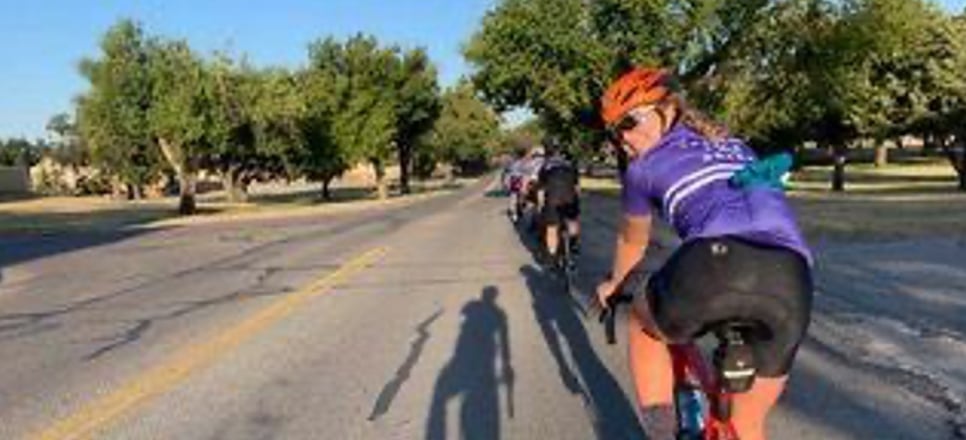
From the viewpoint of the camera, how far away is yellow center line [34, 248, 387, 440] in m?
8.68

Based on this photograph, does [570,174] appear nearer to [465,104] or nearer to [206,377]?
[206,377]

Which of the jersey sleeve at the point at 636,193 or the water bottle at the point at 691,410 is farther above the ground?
the jersey sleeve at the point at 636,193

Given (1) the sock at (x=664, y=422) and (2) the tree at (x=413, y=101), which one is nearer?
(1) the sock at (x=664, y=422)

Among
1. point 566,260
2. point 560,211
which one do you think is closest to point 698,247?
point 566,260

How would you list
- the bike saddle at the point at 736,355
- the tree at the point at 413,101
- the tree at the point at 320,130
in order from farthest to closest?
the tree at the point at 413,101 → the tree at the point at 320,130 → the bike saddle at the point at 736,355

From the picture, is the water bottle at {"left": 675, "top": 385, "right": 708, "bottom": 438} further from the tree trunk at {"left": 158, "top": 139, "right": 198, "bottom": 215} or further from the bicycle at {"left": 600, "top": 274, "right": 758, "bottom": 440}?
the tree trunk at {"left": 158, "top": 139, "right": 198, "bottom": 215}

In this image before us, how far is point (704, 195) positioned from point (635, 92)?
1.57ft

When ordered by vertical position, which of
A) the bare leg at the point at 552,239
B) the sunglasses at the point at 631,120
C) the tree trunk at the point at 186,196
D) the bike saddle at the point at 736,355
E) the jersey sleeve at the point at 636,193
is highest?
the sunglasses at the point at 631,120

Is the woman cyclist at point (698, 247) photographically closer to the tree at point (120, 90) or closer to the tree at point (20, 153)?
the tree at point (120, 90)

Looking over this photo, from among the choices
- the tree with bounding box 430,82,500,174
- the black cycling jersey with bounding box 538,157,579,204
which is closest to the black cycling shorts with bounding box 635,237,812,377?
the black cycling jersey with bounding box 538,157,579,204

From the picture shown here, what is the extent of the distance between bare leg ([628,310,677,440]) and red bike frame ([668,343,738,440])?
0.03 metres

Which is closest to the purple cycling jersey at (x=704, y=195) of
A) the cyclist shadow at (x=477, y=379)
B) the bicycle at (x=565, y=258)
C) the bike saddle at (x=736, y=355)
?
the bike saddle at (x=736, y=355)

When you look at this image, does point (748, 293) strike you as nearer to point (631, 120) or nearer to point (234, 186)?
point (631, 120)

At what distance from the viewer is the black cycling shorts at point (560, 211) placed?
16625 mm
